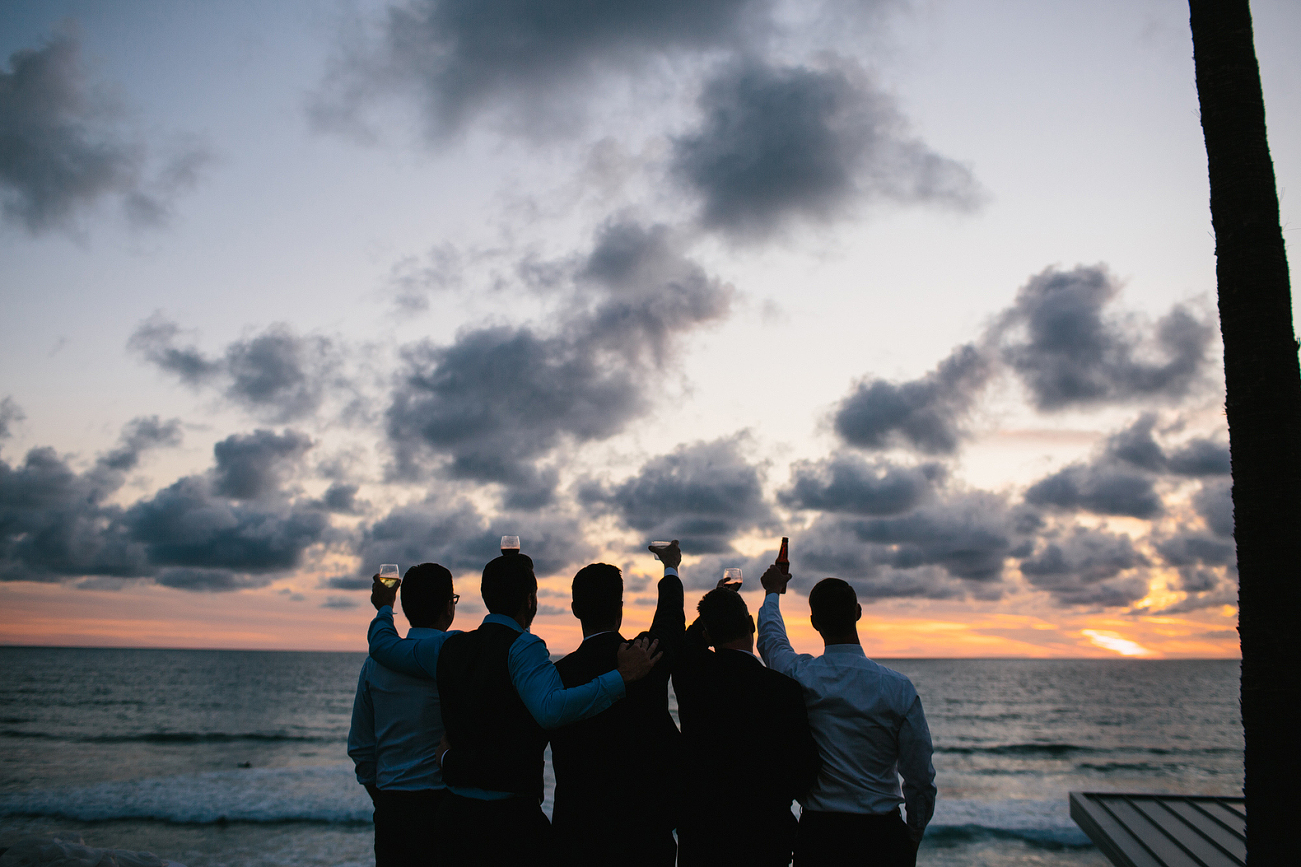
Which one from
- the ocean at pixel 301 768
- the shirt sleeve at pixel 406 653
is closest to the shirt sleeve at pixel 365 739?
the shirt sleeve at pixel 406 653

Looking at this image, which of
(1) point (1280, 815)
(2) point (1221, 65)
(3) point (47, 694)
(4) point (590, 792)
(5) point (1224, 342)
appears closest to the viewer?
(4) point (590, 792)

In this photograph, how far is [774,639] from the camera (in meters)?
3.89

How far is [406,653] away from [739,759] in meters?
1.74

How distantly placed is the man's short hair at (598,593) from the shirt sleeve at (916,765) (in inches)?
56.4

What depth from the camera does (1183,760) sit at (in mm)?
31656

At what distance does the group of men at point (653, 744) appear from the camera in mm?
3105

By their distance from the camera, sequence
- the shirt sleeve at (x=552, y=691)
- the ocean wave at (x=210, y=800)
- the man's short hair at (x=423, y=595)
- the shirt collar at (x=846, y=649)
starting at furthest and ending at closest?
the ocean wave at (x=210, y=800) < the man's short hair at (x=423, y=595) < the shirt collar at (x=846, y=649) < the shirt sleeve at (x=552, y=691)

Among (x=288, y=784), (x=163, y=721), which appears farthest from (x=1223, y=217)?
(x=163, y=721)

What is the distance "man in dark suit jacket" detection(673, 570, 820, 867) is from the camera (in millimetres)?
3258

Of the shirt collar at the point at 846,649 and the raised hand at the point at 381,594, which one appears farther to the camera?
the raised hand at the point at 381,594

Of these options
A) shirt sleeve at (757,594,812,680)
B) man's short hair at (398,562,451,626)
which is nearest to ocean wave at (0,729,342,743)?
man's short hair at (398,562,451,626)

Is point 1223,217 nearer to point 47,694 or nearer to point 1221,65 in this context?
point 1221,65

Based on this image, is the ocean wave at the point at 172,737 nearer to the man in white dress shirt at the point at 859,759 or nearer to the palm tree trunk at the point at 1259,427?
the man in white dress shirt at the point at 859,759

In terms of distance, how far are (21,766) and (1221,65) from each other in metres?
35.9
